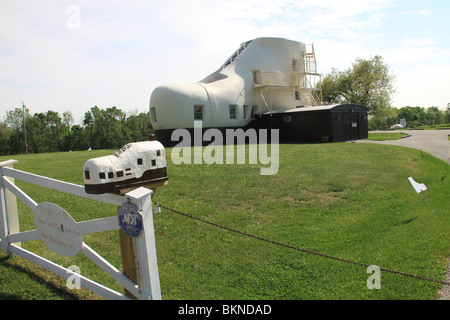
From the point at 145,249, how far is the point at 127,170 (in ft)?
2.79

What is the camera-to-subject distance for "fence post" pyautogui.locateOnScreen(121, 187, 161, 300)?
326 cm

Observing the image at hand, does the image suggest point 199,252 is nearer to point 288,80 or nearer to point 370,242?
point 370,242

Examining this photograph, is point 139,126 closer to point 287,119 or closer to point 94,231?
point 287,119

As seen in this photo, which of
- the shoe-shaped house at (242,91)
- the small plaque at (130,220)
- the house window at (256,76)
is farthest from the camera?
the house window at (256,76)

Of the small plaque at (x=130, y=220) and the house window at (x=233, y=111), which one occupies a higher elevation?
the house window at (x=233, y=111)

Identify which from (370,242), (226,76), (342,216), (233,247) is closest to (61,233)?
(233,247)

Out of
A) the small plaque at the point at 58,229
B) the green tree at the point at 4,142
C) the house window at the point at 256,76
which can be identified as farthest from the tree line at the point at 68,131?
the small plaque at the point at 58,229

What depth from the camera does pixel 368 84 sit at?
51156mm

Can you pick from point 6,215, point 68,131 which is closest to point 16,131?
point 68,131

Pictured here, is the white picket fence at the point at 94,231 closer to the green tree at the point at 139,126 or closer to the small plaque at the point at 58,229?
the small plaque at the point at 58,229

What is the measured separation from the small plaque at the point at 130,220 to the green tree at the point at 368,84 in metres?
50.9

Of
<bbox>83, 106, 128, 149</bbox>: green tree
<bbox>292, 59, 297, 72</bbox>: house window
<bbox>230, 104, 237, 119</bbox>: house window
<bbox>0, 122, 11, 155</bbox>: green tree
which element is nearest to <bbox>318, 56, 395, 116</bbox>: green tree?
<bbox>292, 59, 297, 72</bbox>: house window

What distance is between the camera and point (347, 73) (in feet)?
173

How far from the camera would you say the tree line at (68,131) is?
186ft
